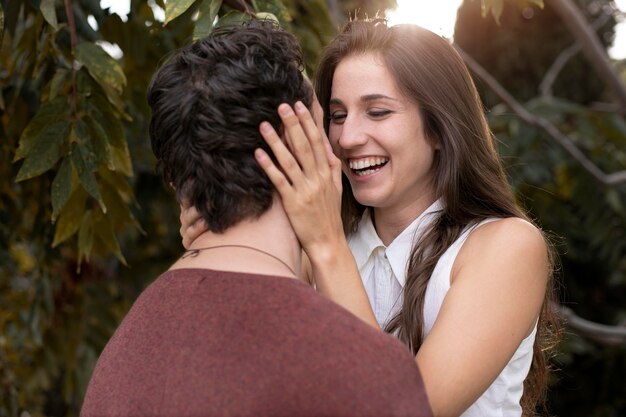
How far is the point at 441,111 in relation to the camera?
2461mm

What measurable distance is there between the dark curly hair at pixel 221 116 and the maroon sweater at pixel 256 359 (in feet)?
0.62

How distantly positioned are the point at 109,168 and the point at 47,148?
0.20m

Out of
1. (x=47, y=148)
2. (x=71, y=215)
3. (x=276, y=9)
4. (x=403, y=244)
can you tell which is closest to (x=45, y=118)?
(x=47, y=148)

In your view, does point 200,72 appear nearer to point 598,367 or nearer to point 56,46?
point 56,46

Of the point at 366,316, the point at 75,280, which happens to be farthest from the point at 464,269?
the point at 75,280

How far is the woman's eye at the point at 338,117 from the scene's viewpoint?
2.46 meters

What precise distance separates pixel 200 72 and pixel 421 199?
0.97m

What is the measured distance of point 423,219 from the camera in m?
2.53

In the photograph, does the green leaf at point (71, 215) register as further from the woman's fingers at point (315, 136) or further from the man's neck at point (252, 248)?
the woman's fingers at point (315, 136)

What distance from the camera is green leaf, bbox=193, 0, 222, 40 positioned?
2.34 metres

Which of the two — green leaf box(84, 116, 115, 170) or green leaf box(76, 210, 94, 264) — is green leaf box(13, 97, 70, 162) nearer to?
green leaf box(84, 116, 115, 170)

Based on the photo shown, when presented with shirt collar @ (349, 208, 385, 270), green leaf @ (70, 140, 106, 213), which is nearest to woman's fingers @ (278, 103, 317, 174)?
shirt collar @ (349, 208, 385, 270)

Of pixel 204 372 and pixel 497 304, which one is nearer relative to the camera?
pixel 204 372

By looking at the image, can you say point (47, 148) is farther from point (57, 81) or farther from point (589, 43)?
point (589, 43)
